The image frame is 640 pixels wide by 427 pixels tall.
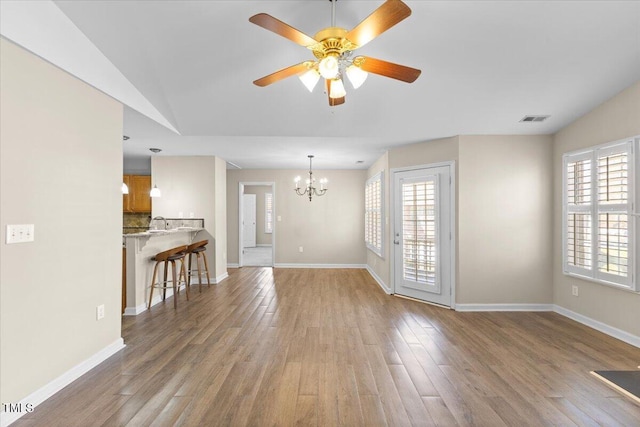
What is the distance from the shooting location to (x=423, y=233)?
15.5 feet

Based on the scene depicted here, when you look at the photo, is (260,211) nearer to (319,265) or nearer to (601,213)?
(319,265)

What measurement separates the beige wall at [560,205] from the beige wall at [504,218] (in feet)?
0.42

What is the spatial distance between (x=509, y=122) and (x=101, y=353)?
5185 millimetres

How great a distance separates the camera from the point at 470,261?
4348mm

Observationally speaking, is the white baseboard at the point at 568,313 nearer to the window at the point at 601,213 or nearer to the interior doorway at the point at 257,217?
the window at the point at 601,213

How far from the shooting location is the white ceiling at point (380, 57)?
238cm

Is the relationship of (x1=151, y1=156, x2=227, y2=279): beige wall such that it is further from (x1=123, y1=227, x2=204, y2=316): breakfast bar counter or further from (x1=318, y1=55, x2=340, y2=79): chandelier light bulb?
(x1=318, y1=55, x2=340, y2=79): chandelier light bulb

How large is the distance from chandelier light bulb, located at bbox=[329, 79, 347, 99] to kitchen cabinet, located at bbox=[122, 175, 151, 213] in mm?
5093

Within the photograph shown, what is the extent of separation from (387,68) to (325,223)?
5690 mm

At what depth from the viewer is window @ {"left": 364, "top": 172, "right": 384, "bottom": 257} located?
5.83m

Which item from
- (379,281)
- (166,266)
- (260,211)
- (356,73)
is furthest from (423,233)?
(260,211)

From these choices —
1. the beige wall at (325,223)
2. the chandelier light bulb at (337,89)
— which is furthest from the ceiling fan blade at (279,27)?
the beige wall at (325,223)

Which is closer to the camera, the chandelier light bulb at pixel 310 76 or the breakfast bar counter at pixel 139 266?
the chandelier light bulb at pixel 310 76

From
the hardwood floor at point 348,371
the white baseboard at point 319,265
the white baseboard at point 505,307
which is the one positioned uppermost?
the white baseboard at point 319,265
